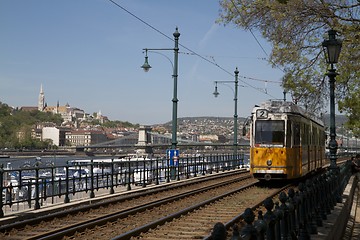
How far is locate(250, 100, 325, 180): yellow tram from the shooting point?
21141 mm

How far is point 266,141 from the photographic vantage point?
21.5m

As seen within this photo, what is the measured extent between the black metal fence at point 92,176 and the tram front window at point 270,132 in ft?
15.3

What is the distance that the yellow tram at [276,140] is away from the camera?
2114 cm

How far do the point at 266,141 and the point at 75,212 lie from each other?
990 cm

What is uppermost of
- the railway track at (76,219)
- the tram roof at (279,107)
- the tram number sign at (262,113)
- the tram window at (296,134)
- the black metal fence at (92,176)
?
the tram roof at (279,107)

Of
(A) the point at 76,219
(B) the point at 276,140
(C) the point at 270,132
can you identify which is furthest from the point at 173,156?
(A) the point at 76,219

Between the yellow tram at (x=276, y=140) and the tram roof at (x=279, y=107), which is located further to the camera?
the tram roof at (x=279, y=107)

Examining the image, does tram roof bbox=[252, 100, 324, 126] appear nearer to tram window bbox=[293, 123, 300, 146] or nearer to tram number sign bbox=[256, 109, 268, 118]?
tram number sign bbox=[256, 109, 268, 118]

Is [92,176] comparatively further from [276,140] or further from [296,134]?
[296,134]

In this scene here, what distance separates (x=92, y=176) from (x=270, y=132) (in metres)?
7.56

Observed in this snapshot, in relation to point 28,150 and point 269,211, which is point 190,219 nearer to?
point 269,211

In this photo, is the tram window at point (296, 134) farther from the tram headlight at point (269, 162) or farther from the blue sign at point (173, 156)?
the blue sign at point (173, 156)

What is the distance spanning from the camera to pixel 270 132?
21438 mm

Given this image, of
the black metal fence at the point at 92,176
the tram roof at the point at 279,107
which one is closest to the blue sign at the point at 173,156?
the black metal fence at the point at 92,176
